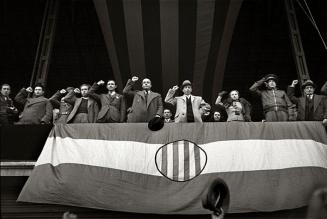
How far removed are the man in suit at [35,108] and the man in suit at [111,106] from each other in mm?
659

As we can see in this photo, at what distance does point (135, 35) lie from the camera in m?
7.11

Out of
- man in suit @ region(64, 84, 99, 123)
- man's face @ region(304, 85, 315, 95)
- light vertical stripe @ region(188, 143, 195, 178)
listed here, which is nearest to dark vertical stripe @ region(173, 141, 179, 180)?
light vertical stripe @ region(188, 143, 195, 178)

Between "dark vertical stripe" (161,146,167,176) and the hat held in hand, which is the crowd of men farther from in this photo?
"dark vertical stripe" (161,146,167,176)

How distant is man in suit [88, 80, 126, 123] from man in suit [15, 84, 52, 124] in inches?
25.9

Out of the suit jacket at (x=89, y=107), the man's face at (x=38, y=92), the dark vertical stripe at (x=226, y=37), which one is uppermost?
the dark vertical stripe at (x=226, y=37)

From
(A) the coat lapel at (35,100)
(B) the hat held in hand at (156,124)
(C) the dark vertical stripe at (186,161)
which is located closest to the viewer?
(C) the dark vertical stripe at (186,161)

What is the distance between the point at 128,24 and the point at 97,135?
2927 mm

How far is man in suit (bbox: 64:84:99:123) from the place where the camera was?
17.7ft

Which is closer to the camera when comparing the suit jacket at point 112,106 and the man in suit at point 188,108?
the man in suit at point 188,108

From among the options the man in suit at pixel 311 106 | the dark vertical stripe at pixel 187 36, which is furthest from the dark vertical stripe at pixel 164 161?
the dark vertical stripe at pixel 187 36

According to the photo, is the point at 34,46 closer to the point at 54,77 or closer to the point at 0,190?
the point at 54,77

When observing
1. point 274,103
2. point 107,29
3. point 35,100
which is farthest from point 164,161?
point 107,29

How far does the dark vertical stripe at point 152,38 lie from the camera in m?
6.92

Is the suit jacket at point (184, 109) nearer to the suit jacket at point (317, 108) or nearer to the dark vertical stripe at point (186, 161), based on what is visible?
the dark vertical stripe at point (186, 161)
